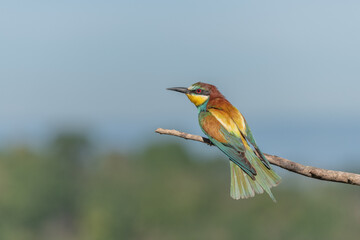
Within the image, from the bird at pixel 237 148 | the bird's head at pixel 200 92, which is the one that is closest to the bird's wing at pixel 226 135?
the bird at pixel 237 148

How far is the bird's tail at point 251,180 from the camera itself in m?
4.06

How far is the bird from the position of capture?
4.11 m

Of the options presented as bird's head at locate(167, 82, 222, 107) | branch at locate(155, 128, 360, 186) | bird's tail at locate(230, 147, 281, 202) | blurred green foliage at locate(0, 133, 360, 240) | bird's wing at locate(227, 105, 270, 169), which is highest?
bird's head at locate(167, 82, 222, 107)

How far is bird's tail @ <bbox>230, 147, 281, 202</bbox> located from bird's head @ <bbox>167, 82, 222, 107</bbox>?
0.60 m

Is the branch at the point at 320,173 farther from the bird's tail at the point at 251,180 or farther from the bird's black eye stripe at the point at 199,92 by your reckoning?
the bird's black eye stripe at the point at 199,92

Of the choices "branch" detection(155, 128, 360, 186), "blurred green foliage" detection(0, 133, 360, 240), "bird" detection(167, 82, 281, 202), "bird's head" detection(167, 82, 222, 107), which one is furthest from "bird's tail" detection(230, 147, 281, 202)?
"blurred green foliage" detection(0, 133, 360, 240)

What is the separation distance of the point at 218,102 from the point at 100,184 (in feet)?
198

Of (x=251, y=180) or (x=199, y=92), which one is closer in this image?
(x=251, y=180)

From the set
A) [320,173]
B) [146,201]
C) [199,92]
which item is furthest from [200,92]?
[146,201]

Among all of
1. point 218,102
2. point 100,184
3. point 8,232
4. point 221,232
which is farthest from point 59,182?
point 218,102

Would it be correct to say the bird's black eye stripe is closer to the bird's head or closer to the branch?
the bird's head

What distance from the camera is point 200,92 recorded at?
4816mm

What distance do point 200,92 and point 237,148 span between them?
744mm

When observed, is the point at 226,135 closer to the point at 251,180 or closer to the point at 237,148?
the point at 237,148
